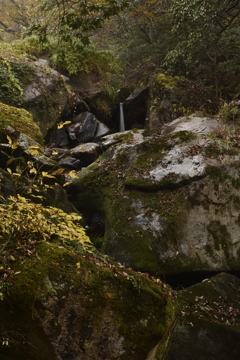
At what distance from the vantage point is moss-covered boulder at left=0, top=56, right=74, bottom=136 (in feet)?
31.6

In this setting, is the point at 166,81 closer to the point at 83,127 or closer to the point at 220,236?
the point at 83,127

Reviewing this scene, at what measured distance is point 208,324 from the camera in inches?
157

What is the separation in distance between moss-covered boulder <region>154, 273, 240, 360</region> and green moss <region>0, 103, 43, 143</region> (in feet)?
15.4

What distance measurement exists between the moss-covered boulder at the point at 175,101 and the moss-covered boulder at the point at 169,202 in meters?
4.35

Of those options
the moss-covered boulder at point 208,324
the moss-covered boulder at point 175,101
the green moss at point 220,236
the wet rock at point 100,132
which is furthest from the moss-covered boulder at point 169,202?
the wet rock at point 100,132

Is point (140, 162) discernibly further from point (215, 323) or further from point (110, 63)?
point (110, 63)

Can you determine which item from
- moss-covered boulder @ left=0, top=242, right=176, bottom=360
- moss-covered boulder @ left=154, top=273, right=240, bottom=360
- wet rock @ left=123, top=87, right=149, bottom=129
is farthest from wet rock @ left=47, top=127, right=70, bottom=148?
moss-covered boulder @ left=0, top=242, right=176, bottom=360

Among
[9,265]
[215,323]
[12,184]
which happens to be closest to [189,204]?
[215,323]

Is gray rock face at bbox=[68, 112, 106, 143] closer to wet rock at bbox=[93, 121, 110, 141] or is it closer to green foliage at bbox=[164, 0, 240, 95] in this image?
wet rock at bbox=[93, 121, 110, 141]

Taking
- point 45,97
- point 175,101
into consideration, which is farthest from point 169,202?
point 45,97

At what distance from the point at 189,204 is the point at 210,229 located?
0.67 meters

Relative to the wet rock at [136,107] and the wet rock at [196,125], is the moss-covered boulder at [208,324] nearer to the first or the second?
the wet rock at [196,125]

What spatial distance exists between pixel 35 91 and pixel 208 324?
9877mm

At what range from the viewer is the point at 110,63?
1546 cm
